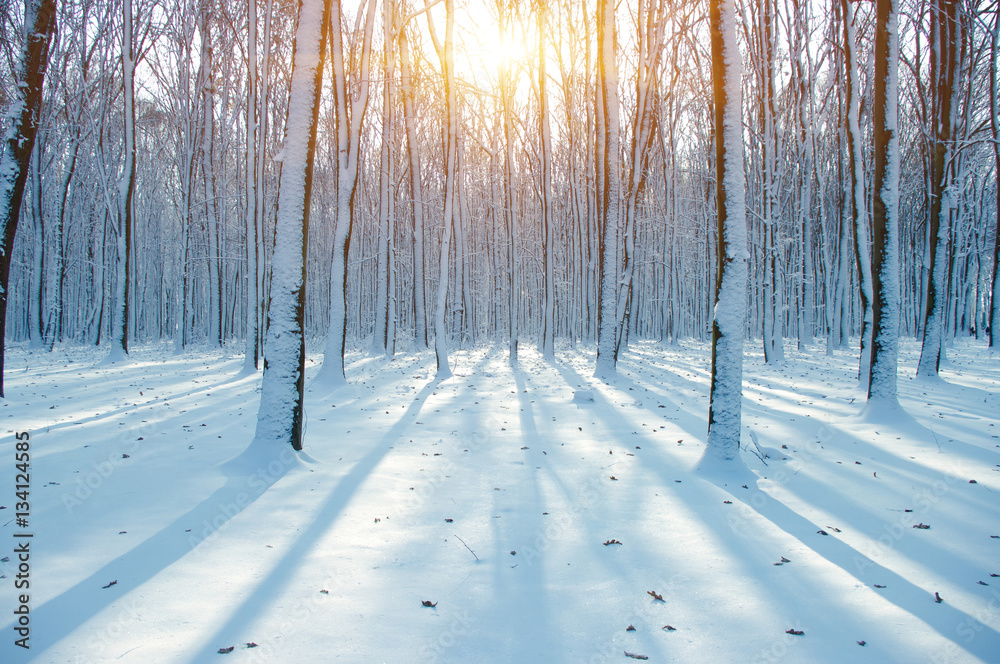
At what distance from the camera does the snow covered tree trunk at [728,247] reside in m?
5.05

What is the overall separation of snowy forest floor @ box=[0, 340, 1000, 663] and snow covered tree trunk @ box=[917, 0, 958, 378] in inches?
134

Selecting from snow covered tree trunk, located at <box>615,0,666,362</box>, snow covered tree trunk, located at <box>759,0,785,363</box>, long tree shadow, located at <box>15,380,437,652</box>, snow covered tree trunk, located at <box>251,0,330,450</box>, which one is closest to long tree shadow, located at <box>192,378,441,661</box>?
long tree shadow, located at <box>15,380,437,652</box>

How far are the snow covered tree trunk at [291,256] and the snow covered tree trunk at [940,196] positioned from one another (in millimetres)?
10762

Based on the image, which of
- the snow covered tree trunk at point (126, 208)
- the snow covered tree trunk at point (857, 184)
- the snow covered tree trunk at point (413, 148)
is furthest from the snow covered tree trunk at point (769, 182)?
the snow covered tree trunk at point (126, 208)

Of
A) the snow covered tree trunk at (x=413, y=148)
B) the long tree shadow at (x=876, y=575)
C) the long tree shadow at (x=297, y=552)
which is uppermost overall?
the snow covered tree trunk at (x=413, y=148)

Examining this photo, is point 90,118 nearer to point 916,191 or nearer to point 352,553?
point 352,553

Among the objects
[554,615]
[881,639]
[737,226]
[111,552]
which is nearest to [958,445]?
[737,226]

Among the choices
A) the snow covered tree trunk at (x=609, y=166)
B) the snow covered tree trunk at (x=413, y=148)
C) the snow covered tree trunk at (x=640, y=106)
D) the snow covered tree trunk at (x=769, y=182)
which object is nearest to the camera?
the snow covered tree trunk at (x=609, y=166)

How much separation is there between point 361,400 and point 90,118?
15809mm

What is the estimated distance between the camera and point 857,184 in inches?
363

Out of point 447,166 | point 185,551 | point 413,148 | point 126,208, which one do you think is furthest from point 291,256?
point 126,208

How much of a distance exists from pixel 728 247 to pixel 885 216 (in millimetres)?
4031

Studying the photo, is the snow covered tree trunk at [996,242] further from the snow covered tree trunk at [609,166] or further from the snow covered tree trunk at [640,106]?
the snow covered tree trunk at [609,166]

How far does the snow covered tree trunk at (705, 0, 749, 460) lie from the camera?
505cm
